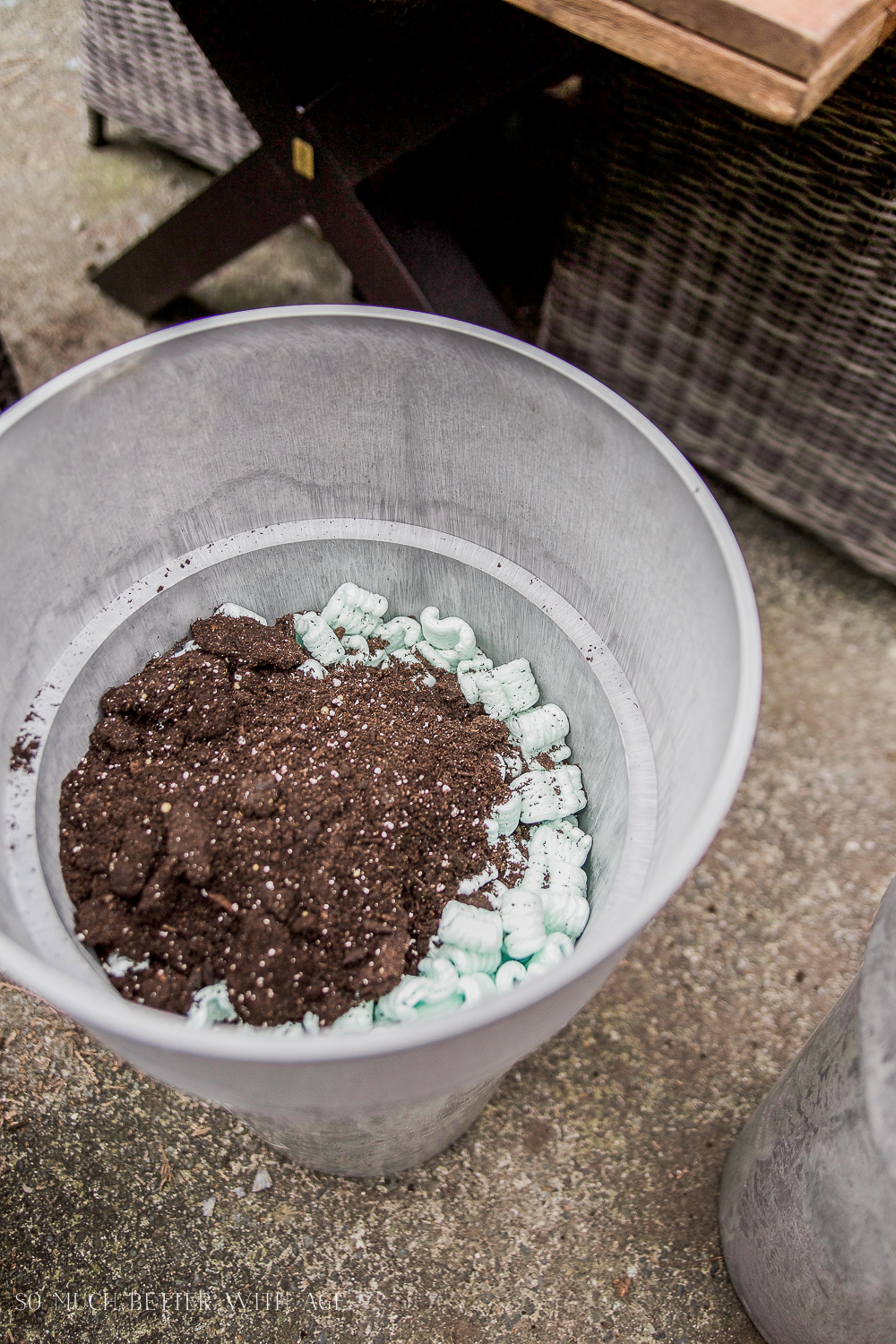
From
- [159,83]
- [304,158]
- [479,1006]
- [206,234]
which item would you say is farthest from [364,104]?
[159,83]

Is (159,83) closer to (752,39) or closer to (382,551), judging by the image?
(382,551)

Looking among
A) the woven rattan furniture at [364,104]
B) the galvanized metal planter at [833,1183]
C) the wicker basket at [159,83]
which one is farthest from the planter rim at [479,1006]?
the wicker basket at [159,83]

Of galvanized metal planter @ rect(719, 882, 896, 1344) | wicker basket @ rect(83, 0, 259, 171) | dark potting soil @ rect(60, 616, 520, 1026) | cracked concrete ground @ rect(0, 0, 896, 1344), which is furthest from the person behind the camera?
wicker basket @ rect(83, 0, 259, 171)

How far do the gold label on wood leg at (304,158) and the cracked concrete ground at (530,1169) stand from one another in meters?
1.18

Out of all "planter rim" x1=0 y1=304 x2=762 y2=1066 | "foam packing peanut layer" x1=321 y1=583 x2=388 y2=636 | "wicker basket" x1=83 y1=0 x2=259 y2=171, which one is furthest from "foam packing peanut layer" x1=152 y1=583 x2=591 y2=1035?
"wicker basket" x1=83 y1=0 x2=259 y2=171

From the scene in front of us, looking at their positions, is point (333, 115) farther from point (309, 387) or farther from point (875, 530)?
point (875, 530)

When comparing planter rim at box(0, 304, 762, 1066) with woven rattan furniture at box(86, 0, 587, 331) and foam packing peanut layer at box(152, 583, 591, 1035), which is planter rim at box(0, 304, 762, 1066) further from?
woven rattan furniture at box(86, 0, 587, 331)

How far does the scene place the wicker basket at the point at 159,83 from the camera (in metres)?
1.90

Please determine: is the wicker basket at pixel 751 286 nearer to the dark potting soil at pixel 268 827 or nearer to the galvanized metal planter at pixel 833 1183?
the dark potting soil at pixel 268 827

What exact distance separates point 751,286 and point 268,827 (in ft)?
4.02

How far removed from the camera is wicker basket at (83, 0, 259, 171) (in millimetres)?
1902

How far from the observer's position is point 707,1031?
1.29 m

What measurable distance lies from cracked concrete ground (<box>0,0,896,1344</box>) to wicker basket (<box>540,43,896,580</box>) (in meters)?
0.53

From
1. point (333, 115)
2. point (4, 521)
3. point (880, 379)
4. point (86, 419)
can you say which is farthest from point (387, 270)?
point (880, 379)
